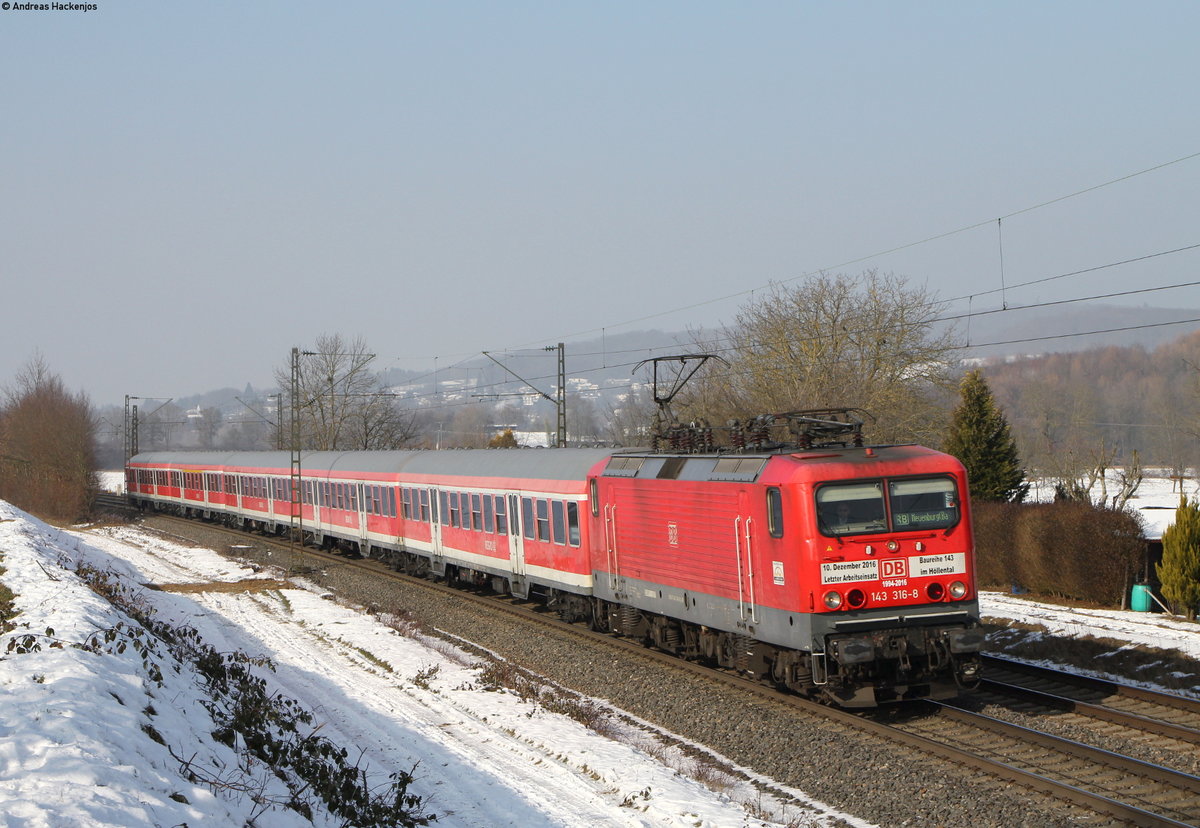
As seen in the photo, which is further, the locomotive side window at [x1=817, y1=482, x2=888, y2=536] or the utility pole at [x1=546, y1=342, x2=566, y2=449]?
the utility pole at [x1=546, y1=342, x2=566, y2=449]

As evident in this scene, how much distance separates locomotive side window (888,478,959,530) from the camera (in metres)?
12.7

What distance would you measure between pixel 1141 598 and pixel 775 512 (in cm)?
1230

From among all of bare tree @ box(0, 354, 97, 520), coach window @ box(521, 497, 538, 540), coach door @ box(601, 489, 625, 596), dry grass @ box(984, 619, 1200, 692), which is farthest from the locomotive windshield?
bare tree @ box(0, 354, 97, 520)

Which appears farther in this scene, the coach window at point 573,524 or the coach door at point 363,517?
the coach door at point 363,517

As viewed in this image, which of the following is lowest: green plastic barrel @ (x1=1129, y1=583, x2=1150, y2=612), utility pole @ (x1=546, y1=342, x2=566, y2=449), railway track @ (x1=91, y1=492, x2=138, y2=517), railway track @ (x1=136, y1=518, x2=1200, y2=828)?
green plastic barrel @ (x1=1129, y1=583, x2=1150, y2=612)

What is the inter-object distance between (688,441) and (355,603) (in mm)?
11590

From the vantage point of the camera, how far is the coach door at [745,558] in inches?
535

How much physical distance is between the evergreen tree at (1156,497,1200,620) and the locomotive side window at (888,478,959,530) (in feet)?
29.4

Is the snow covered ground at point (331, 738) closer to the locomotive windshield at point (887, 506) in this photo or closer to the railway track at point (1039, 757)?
the railway track at point (1039, 757)

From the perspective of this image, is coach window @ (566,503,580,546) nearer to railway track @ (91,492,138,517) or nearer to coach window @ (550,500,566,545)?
coach window @ (550,500,566,545)

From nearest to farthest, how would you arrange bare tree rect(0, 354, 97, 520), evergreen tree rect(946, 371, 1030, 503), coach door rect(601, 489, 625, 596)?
coach door rect(601, 489, 625, 596)
evergreen tree rect(946, 371, 1030, 503)
bare tree rect(0, 354, 97, 520)

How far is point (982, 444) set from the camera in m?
36.8

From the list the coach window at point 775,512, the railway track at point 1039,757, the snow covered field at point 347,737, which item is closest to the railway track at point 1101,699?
the railway track at point 1039,757

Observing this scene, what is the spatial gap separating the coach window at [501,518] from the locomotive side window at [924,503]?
39.7ft
